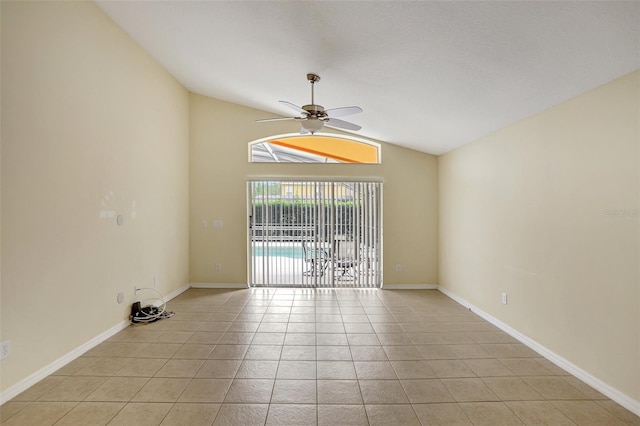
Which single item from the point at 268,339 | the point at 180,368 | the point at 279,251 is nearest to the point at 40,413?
the point at 180,368

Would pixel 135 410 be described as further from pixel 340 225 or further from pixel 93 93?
pixel 340 225

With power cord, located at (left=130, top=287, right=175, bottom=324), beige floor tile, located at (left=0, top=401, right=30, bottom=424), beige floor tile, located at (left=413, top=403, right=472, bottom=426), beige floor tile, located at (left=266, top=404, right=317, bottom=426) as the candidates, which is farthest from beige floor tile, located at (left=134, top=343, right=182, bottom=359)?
beige floor tile, located at (left=413, top=403, right=472, bottom=426)

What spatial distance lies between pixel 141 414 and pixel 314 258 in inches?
145

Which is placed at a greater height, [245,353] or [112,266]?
[112,266]

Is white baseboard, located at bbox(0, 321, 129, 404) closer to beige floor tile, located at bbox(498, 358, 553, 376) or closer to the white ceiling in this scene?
the white ceiling

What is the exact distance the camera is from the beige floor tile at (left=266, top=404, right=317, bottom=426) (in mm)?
2014

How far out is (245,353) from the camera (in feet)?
9.79

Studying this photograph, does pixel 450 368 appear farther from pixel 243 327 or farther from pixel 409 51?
pixel 409 51

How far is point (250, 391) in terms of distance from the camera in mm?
2350

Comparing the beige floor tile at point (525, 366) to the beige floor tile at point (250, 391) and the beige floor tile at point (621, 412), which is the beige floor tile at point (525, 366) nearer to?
the beige floor tile at point (621, 412)

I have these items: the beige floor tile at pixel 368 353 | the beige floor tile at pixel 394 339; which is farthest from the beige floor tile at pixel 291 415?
the beige floor tile at pixel 394 339

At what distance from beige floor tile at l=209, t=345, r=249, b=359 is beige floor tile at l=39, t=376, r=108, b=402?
2.87 feet

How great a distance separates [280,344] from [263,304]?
1458mm

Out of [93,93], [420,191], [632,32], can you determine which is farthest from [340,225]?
[632,32]
